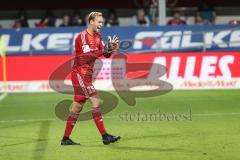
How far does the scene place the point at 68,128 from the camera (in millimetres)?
10102

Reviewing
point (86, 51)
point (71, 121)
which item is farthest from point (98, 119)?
point (86, 51)

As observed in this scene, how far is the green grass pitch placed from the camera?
30.6 feet

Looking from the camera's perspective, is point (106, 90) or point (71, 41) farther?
point (71, 41)

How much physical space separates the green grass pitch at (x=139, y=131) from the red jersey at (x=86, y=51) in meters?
1.31

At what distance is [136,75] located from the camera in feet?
59.4

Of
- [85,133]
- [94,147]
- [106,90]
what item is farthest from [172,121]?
[106,90]

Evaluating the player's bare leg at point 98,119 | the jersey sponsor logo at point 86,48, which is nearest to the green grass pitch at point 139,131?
the player's bare leg at point 98,119

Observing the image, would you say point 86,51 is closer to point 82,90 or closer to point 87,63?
point 87,63

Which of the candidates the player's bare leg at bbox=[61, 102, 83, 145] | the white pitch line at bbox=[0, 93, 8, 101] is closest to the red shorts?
the player's bare leg at bbox=[61, 102, 83, 145]

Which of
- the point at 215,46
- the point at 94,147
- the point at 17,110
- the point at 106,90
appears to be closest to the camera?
the point at 94,147

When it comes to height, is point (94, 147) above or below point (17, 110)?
above

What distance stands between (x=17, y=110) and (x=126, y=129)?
433 cm

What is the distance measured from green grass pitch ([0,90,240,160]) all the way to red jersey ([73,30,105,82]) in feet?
4.30

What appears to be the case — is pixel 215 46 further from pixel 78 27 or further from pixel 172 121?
pixel 172 121
